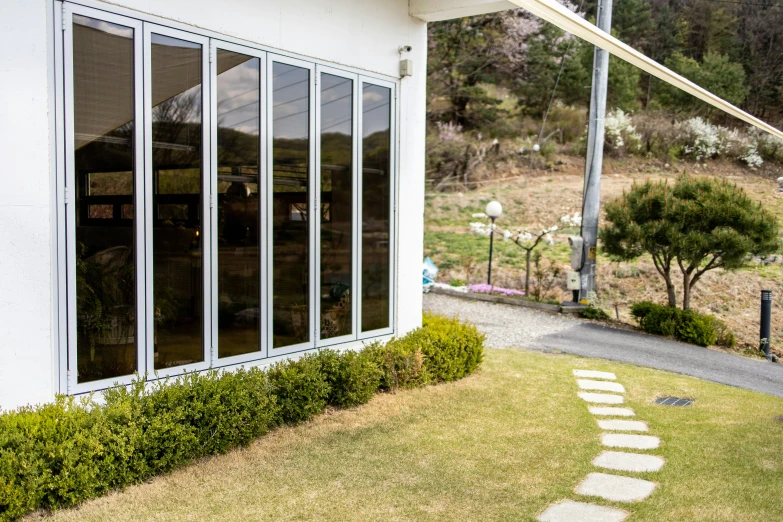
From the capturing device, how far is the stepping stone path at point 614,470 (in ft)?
11.6

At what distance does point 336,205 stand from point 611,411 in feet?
9.62

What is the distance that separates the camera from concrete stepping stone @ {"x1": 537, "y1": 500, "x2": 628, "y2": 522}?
3465 millimetres

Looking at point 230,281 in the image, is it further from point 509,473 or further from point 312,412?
point 509,473

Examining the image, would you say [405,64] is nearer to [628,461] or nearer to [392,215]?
[392,215]

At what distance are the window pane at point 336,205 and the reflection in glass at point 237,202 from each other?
693 mm

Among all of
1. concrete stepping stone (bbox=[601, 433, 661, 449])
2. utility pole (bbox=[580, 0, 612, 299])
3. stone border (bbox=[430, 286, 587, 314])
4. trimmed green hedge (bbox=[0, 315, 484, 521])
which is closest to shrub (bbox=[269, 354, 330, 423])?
trimmed green hedge (bbox=[0, 315, 484, 521])

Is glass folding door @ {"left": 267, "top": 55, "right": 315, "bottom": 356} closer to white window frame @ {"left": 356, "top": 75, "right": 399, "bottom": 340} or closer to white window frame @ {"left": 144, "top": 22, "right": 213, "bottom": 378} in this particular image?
white window frame @ {"left": 144, "top": 22, "right": 213, "bottom": 378}

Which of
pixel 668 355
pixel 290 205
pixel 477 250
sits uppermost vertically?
pixel 290 205

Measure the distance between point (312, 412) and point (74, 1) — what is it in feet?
10.1

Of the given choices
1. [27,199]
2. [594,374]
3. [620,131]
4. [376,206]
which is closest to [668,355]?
[594,374]

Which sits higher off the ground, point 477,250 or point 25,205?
point 25,205

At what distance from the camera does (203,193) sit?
14.8 ft

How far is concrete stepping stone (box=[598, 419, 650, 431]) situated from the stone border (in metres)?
6.06

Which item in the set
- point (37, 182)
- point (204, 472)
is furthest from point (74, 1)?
point (204, 472)
